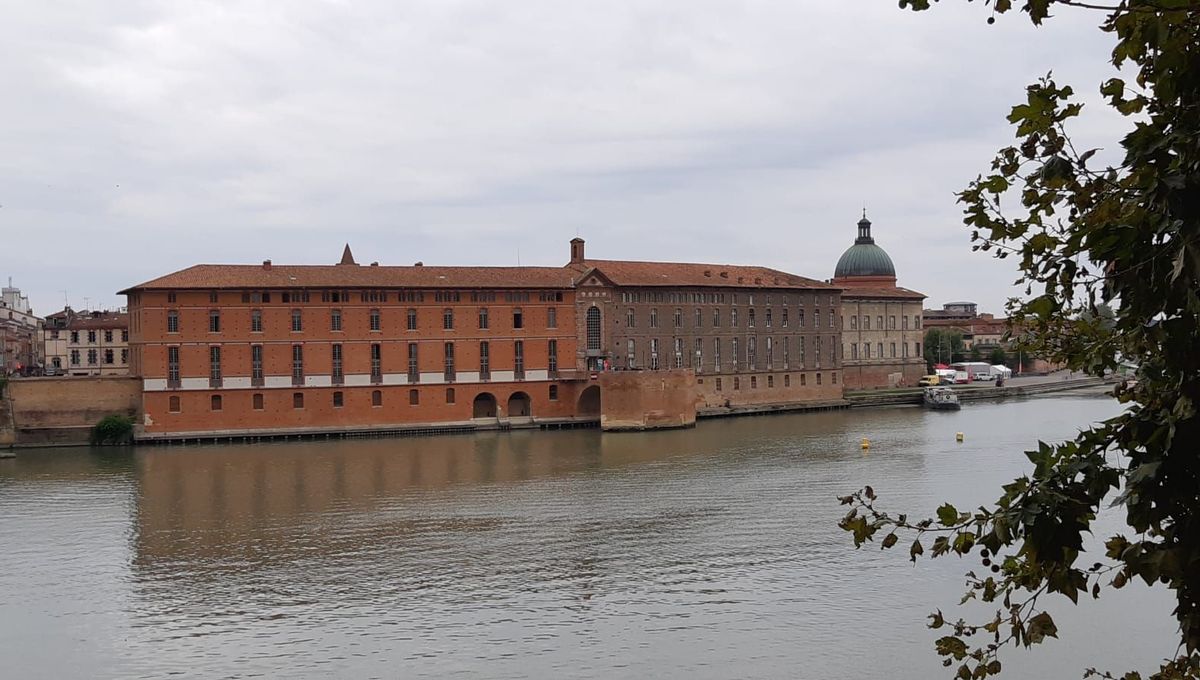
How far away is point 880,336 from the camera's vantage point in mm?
91812

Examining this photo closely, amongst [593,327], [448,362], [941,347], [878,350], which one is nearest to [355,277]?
[448,362]

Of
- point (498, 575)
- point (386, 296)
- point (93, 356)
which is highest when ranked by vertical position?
point (386, 296)

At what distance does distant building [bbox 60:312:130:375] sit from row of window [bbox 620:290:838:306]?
3927cm

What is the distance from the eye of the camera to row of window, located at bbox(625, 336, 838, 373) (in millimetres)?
67681

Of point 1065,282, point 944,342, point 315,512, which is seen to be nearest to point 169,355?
point 315,512

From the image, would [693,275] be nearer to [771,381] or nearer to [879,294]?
[771,381]

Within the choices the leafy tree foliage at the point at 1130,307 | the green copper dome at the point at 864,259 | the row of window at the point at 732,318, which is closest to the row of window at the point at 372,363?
the row of window at the point at 732,318

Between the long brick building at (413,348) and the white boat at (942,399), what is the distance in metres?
16.2

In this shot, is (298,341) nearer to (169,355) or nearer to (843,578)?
(169,355)

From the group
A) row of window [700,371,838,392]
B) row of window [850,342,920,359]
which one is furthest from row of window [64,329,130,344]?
row of window [850,342,920,359]

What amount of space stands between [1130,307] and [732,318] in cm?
6797

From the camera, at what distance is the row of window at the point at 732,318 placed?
6744 cm

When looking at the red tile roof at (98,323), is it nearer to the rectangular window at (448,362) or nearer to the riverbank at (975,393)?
the rectangular window at (448,362)

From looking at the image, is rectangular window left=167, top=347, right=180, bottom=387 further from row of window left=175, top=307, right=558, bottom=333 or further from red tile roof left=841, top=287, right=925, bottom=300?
red tile roof left=841, top=287, right=925, bottom=300
